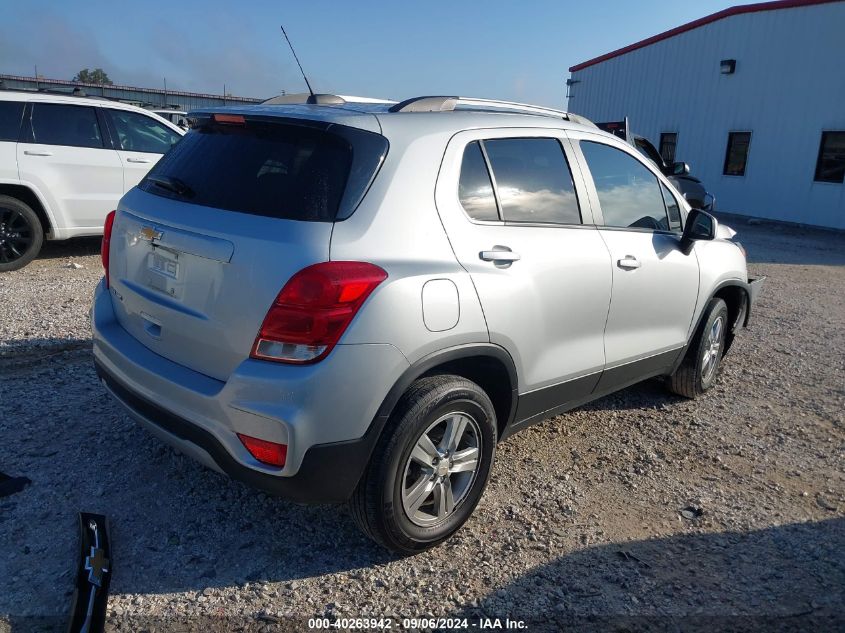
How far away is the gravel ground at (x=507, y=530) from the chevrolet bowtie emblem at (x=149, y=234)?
1253 mm

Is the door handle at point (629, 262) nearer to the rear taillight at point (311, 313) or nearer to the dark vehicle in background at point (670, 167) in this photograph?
the rear taillight at point (311, 313)

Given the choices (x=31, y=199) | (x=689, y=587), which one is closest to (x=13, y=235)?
(x=31, y=199)

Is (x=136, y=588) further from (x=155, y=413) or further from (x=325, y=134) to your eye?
(x=325, y=134)

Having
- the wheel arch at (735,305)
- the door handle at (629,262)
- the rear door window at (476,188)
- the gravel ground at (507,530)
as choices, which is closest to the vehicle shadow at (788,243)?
the wheel arch at (735,305)

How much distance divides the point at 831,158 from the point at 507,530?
1666 cm

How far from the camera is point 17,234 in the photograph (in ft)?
24.4

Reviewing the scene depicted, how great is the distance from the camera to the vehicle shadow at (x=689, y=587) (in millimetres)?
2699

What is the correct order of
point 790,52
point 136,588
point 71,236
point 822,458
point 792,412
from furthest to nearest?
point 790,52
point 71,236
point 792,412
point 822,458
point 136,588

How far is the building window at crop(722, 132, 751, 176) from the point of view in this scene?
727 inches

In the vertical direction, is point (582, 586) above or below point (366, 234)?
below

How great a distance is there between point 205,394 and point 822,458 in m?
3.67

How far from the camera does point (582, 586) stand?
2.86m

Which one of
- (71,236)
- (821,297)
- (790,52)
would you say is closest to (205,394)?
(71,236)

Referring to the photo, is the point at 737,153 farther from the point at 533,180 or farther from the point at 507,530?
the point at 507,530
